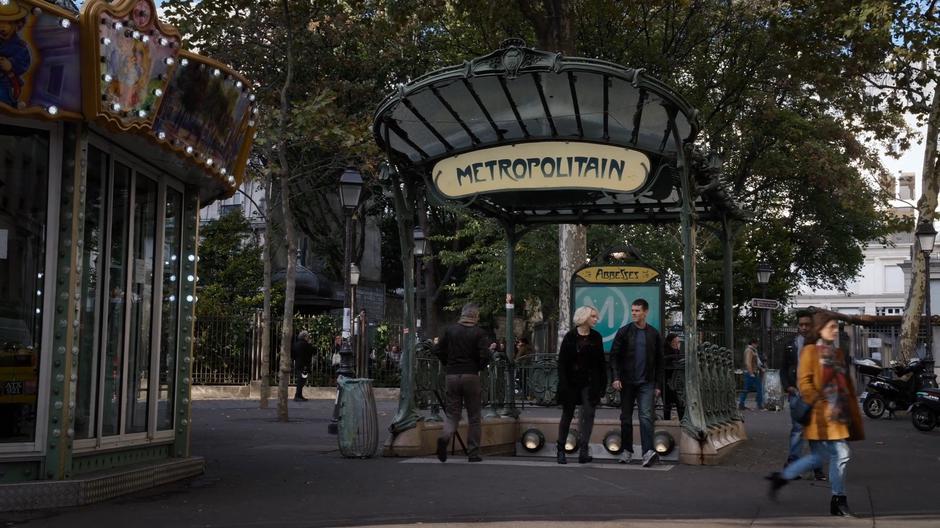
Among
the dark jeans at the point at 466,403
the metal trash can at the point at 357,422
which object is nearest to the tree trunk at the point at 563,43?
the metal trash can at the point at 357,422

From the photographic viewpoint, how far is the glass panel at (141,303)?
388 inches

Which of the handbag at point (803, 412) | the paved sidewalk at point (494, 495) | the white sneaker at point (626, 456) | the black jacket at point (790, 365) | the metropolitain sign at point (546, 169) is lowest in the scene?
the paved sidewalk at point (494, 495)

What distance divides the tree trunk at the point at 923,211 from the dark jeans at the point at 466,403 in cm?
1653

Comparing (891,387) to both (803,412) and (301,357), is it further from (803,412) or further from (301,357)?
(803,412)

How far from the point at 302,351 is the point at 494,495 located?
19.3 meters

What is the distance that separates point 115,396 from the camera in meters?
9.50

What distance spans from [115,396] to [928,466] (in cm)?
914

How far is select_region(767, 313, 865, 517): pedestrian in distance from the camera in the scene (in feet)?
25.7

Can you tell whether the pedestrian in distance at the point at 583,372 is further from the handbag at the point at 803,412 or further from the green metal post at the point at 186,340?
the green metal post at the point at 186,340

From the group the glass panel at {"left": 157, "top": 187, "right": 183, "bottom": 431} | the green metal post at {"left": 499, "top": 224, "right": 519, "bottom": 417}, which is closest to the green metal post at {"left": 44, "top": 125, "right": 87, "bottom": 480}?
the glass panel at {"left": 157, "top": 187, "right": 183, "bottom": 431}

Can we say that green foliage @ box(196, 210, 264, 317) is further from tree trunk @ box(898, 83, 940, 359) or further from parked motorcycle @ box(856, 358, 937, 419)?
tree trunk @ box(898, 83, 940, 359)

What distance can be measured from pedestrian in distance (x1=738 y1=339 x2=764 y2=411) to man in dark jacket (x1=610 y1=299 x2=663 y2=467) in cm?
1575

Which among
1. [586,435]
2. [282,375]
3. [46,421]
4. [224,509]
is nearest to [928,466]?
[586,435]

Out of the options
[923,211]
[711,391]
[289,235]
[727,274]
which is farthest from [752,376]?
[711,391]
